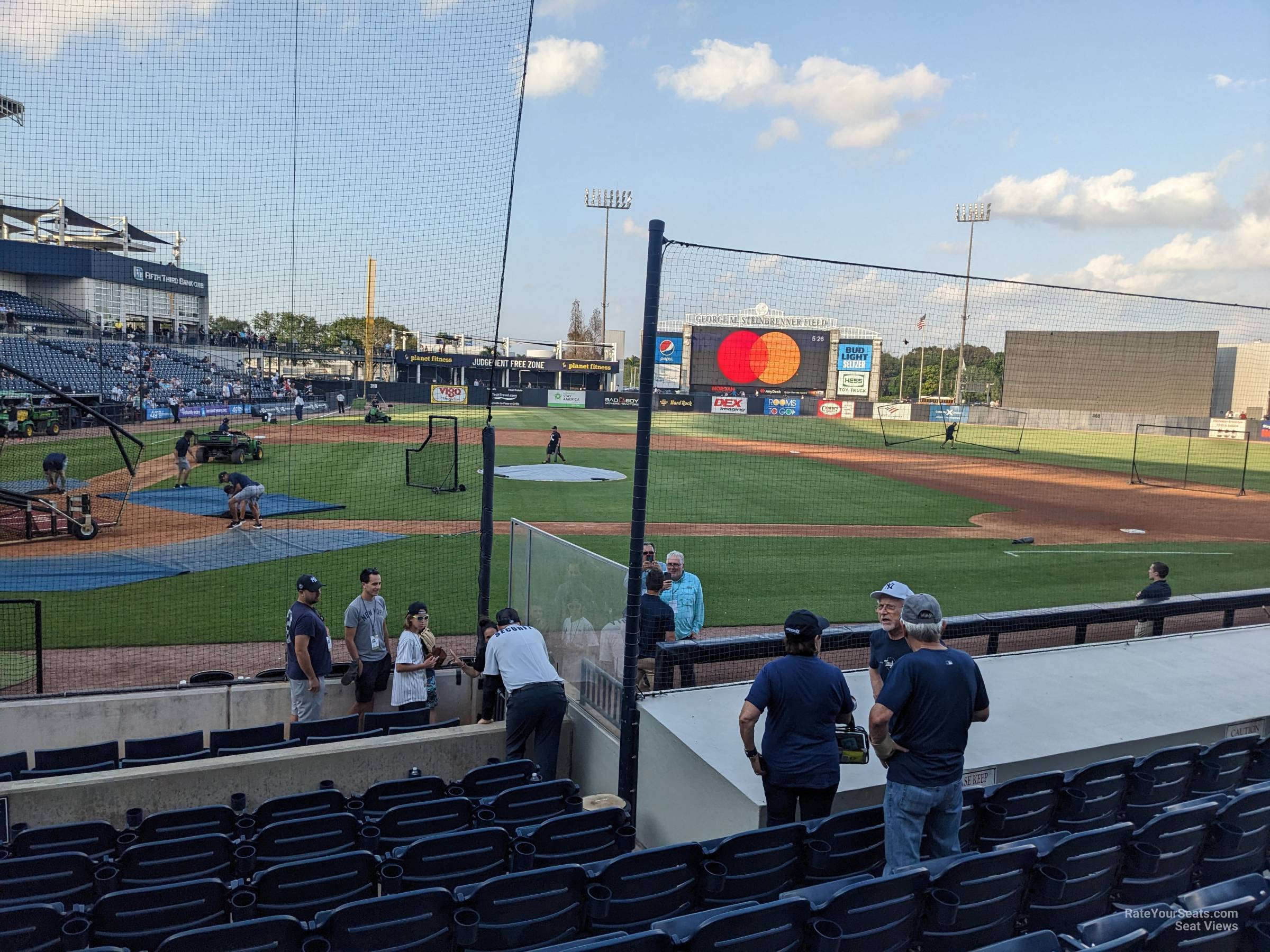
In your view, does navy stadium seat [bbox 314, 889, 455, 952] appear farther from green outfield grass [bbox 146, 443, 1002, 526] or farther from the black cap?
green outfield grass [bbox 146, 443, 1002, 526]

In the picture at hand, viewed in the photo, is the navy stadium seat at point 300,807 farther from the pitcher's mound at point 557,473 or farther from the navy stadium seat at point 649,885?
the pitcher's mound at point 557,473

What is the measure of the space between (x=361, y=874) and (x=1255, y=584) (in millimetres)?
16217

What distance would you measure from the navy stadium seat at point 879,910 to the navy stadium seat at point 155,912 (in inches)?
102

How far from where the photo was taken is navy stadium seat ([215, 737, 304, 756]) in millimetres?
6203

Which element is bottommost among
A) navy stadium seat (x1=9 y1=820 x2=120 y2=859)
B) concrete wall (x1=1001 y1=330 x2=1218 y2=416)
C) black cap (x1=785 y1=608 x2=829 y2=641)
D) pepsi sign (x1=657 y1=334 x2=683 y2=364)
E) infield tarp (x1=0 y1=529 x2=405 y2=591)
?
infield tarp (x1=0 y1=529 x2=405 y2=591)

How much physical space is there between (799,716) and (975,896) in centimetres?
120

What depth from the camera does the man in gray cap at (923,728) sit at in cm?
400

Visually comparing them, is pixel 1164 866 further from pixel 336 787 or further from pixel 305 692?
pixel 305 692

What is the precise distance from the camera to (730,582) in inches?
567

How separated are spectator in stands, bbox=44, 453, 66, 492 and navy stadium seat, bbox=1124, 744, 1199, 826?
696 inches

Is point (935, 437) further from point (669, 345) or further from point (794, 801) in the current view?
Answer: point (794, 801)

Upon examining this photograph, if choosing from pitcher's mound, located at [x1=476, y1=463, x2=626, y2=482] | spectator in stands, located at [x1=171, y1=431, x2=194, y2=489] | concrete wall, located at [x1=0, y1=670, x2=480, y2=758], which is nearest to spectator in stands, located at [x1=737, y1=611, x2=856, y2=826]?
concrete wall, located at [x1=0, y1=670, x2=480, y2=758]

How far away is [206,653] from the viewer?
33.2 feet

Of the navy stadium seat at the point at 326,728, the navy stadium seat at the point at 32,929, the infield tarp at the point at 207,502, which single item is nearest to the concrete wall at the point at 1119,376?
the infield tarp at the point at 207,502
